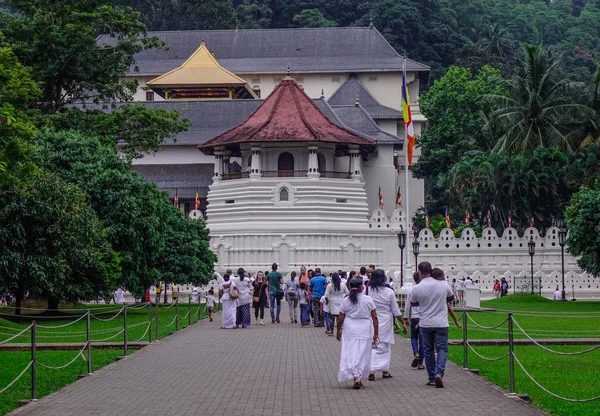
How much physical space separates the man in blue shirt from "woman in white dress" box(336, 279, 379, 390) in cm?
1308

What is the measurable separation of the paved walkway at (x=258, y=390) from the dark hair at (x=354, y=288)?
125cm

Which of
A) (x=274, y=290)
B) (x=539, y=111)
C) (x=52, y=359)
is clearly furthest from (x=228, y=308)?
(x=539, y=111)

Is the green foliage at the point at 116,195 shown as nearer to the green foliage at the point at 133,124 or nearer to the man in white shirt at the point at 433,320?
the green foliage at the point at 133,124

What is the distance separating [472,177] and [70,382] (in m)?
47.2

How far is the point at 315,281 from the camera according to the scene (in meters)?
29.8

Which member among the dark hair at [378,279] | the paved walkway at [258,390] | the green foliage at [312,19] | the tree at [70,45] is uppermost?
the green foliage at [312,19]

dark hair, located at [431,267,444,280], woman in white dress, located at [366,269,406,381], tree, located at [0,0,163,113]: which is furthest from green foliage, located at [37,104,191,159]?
dark hair, located at [431,267,444,280]

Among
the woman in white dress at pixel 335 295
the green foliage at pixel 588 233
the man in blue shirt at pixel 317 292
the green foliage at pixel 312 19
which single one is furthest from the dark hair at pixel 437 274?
the green foliage at pixel 312 19

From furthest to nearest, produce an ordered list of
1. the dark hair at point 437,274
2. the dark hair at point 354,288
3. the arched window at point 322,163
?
→ the arched window at point 322,163 < the dark hair at point 354,288 < the dark hair at point 437,274

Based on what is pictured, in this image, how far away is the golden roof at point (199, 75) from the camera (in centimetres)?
8462

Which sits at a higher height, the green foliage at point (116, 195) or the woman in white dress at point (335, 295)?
the green foliage at point (116, 195)

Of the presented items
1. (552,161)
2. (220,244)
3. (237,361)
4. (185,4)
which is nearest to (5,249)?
(237,361)

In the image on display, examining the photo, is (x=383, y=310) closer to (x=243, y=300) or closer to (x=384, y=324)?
(x=384, y=324)

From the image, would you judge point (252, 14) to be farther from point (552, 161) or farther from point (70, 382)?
point (70, 382)
